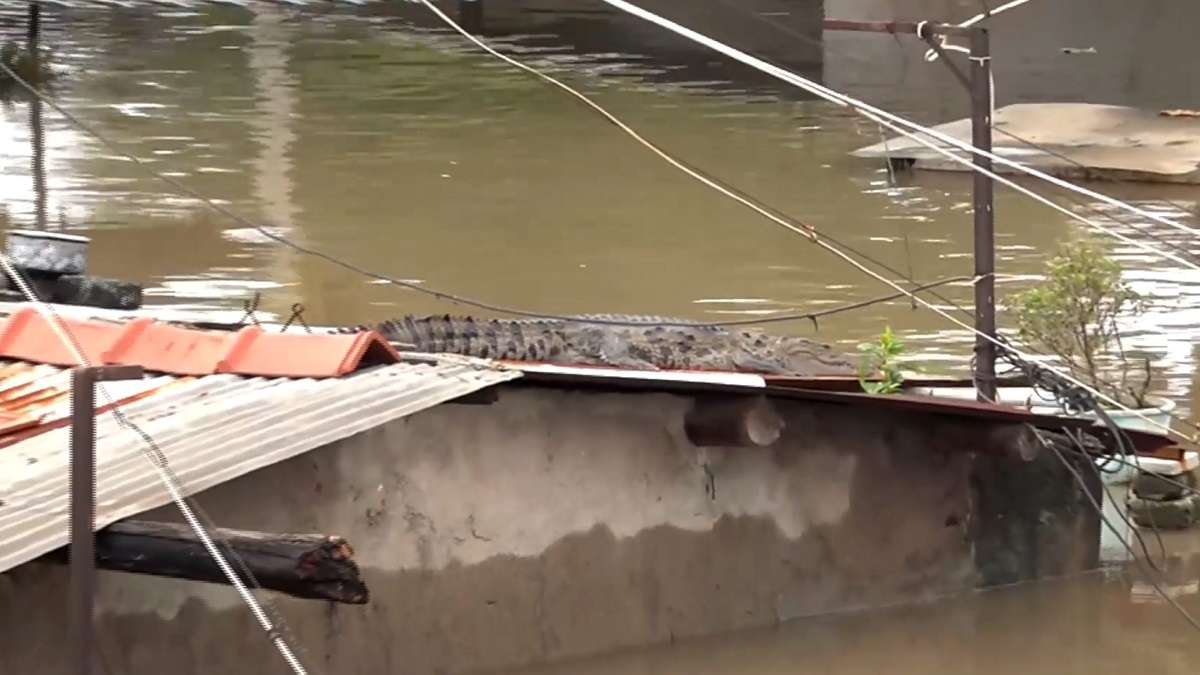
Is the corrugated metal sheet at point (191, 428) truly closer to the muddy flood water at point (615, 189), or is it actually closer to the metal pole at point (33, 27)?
the muddy flood water at point (615, 189)

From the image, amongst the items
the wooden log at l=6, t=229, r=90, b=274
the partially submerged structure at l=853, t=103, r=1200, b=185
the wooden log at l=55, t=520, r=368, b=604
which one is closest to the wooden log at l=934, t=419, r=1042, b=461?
the wooden log at l=55, t=520, r=368, b=604

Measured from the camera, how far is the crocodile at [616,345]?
616 centimetres

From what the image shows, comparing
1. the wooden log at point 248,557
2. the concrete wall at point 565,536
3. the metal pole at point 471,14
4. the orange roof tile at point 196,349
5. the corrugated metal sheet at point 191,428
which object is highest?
the metal pole at point 471,14

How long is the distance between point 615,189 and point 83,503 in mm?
10257

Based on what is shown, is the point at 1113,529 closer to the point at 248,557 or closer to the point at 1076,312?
the point at 1076,312

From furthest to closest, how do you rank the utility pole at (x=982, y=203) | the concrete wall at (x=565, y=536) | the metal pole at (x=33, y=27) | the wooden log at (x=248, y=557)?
the metal pole at (x=33, y=27), the utility pole at (x=982, y=203), the concrete wall at (x=565, y=536), the wooden log at (x=248, y=557)

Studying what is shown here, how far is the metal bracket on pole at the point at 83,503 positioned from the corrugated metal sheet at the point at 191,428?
220mm

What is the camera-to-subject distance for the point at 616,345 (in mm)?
6410

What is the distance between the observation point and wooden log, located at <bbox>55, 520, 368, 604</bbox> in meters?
3.90

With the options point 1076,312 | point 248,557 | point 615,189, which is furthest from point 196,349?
point 615,189

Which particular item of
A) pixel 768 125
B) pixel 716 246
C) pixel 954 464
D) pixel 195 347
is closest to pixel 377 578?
pixel 195 347

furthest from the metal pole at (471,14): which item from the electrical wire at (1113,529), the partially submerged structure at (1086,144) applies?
the electrical wire at (1113,529)

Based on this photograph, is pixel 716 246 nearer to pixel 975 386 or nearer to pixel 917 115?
pixel 975 386

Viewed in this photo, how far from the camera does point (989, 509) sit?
6.36 m
